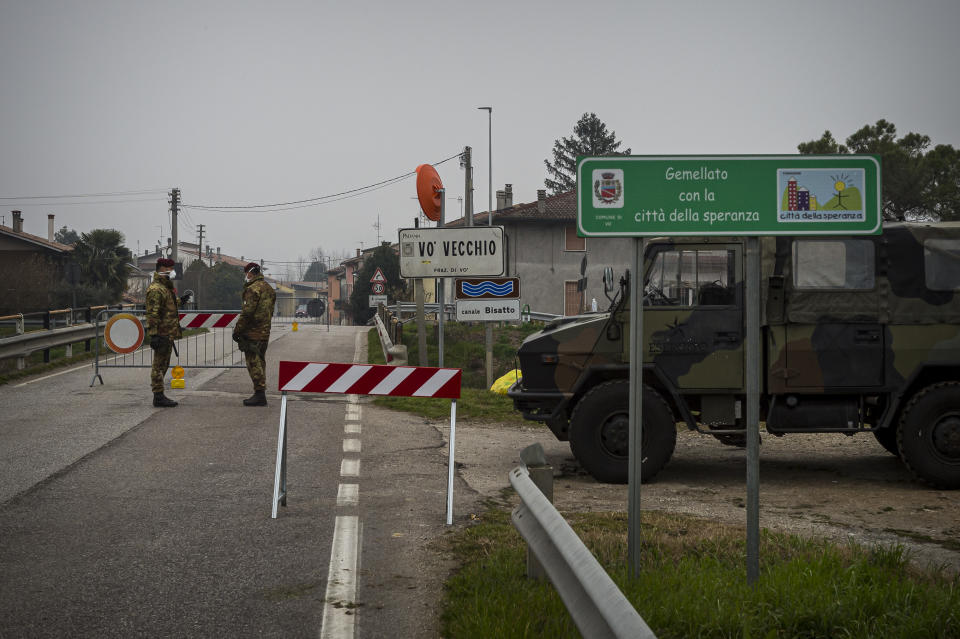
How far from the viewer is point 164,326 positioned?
12602mm

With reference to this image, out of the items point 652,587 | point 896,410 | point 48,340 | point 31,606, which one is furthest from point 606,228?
point 48,340

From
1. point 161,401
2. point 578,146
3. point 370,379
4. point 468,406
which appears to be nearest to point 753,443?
point 370,379

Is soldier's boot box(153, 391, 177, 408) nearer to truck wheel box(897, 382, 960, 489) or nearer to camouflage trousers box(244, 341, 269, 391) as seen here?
camouflage trousers box(244, 341, 269, 391)

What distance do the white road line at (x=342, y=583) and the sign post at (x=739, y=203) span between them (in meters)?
1.43

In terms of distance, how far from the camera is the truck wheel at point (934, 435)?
793 centimetres

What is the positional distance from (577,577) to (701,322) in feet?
17.7

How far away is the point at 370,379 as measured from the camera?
6699 millimetres

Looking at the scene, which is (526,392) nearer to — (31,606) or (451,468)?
(451,468)

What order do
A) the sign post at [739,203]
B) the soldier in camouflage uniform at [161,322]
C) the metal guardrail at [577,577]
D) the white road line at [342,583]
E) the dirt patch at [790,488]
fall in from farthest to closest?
the soldier in camouflage uniform at [161,322] → the dirt patch at [790,488] → the sign post at [739,203] → the white road line at [342,583] → the metal guardrail at [577,577]

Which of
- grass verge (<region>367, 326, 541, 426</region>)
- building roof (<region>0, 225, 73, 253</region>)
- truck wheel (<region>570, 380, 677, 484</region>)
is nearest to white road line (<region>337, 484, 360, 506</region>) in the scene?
truck wheel (<region>570, 380, 677, 484</region>)

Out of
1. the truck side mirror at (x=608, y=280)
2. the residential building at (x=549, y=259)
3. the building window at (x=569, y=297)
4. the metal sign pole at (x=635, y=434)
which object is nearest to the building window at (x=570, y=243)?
the residential building at (x=549, y=259)

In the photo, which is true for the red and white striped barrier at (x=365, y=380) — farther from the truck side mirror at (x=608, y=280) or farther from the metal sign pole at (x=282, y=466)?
the truck side mirror at (x=608, y=280)

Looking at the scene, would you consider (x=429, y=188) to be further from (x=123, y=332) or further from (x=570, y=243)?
(x=570, y=243)

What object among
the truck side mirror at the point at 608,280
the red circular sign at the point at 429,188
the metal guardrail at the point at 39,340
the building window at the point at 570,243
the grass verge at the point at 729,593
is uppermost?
the building window at the point at 570,243
